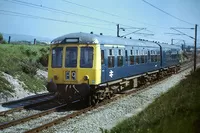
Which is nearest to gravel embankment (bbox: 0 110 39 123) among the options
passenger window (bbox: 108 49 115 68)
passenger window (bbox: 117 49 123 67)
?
passenger window (bbox: 108 49 115 68)

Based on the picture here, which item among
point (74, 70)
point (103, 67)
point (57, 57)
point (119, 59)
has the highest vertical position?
point (57, 57)

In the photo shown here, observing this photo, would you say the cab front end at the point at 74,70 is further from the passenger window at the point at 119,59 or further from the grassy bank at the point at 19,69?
the grassy bank at the point at 19,69

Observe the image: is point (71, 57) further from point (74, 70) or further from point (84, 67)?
point (84, 67)

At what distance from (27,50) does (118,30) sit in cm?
1207

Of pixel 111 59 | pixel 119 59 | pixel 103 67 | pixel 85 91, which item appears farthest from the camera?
pixel 119 59

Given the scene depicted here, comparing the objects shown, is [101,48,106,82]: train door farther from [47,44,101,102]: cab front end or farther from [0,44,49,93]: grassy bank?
[0,44,49,93]: grassy bank

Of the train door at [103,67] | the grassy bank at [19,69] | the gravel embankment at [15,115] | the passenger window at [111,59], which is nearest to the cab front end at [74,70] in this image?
the train door at [103,67]

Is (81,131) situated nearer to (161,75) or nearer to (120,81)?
(120,81)

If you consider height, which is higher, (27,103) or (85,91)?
(85,91)

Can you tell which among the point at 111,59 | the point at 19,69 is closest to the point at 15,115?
the point at 111,59

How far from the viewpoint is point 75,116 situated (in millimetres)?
12227

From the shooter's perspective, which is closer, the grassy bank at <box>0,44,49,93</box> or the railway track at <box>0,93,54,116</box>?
the railway track at <box>0,93,54,116</box>

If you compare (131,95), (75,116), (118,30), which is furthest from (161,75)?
(75,116)

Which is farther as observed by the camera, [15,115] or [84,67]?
[84,67]
